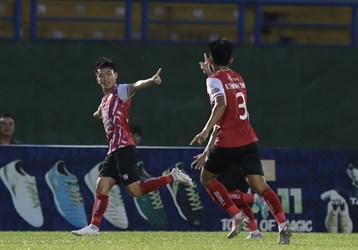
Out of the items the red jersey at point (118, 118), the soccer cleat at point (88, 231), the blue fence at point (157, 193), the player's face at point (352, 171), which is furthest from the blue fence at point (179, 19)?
the soccer cleat at point (88, 231)

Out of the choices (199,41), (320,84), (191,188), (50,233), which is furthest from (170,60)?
(50,233)

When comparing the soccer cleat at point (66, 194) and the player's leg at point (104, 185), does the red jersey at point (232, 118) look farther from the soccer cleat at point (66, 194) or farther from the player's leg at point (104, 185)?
the soccer cleat at point (66, 194)

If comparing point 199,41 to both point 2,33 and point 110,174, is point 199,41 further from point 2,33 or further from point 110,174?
point 110,174

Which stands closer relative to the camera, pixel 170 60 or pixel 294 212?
pixel 294 212

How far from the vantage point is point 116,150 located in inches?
536

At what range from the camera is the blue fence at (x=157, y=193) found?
1628 cm

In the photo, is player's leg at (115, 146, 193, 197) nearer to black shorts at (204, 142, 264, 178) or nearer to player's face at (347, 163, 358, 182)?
black shorts at (204, 142, 264, 178)

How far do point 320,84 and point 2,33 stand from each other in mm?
5495

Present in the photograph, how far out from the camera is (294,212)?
16703mm

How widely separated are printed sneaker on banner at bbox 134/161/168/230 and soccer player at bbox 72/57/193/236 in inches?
99.8

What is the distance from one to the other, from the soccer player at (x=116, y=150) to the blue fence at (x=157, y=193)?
2.52 meters

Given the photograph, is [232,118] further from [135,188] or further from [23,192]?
[23,192]

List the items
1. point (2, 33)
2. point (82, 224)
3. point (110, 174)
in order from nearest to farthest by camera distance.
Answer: point (110, 174) < point (82, 224) < point (2, 33)

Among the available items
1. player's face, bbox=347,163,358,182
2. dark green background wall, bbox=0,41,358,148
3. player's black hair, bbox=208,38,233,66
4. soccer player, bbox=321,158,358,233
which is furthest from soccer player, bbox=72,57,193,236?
dark green background wall, bbox=0,41,358,148
